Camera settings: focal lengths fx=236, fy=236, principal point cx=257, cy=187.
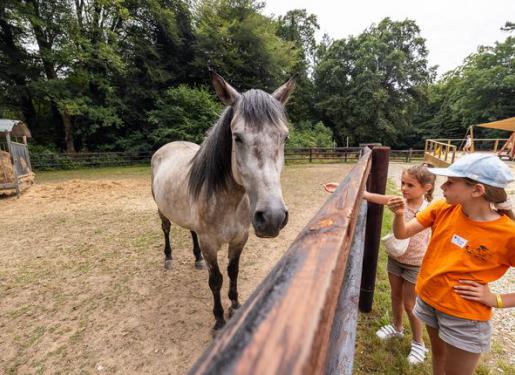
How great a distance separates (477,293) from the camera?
45.4 inches

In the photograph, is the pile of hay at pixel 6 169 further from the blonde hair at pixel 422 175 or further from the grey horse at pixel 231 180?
the blonde hair at pixel 422 175

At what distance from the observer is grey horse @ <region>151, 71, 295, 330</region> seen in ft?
4.64

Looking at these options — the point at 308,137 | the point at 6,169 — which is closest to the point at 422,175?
the point at 6,169

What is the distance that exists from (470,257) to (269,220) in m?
1.04

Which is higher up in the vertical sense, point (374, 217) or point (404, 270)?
point (374, 217)

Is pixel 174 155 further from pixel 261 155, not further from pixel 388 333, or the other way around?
pixel 388 333

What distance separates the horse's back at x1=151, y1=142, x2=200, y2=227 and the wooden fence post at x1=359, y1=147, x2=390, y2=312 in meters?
1.89

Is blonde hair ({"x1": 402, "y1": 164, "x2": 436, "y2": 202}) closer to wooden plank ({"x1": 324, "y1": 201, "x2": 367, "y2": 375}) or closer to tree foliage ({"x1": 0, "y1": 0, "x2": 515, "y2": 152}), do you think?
wooden plank ({"x1": 324, "y1": 201, "x2": 367, "y2": 375})

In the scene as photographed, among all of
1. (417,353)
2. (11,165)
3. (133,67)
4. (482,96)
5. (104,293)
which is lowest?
(104,293)

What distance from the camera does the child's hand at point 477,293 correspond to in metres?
1.15

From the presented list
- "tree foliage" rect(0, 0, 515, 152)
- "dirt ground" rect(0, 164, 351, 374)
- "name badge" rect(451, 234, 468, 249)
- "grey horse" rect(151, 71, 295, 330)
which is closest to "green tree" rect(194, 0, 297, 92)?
"tree foliage" rect(0, 0, 515, 152)

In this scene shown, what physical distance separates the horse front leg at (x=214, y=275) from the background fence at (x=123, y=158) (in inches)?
548

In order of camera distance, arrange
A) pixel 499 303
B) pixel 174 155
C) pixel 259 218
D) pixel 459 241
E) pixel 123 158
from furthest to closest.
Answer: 1. pixel 123 158
2. pixel 174 155
3. pixel 259 218
4. pixel 459 241
5. pixel 499 303

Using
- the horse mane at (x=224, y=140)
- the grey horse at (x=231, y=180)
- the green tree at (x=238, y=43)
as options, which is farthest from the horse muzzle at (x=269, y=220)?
the green tree at (x=238, y=43)
